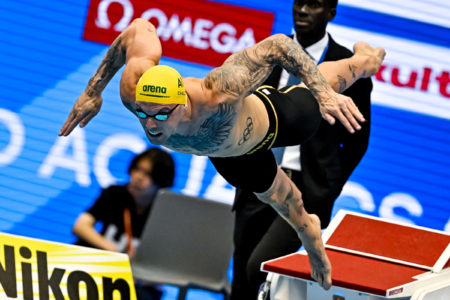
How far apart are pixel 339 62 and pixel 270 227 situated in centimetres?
111

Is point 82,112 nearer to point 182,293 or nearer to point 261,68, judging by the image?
point 261,68

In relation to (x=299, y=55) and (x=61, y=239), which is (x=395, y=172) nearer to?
(x=61, y=239)

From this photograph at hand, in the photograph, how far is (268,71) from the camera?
417 cm

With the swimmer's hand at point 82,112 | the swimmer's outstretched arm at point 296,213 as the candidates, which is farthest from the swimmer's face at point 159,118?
the swimmer's outstretched arm at point 296,213

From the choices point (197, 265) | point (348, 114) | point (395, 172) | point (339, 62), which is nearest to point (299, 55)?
point (348, 114)

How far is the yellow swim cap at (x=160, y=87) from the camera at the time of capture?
12.1ft

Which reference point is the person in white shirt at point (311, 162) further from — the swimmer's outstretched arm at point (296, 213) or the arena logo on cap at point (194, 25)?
the arena logo on cap at point (194, 25)

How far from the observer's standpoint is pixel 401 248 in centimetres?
478

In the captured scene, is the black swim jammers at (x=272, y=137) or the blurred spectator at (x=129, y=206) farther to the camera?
the blurred spectator at (x=129, y=206)

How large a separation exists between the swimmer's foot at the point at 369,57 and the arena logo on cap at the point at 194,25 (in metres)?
2.04

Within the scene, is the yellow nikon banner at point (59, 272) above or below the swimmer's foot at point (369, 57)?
below

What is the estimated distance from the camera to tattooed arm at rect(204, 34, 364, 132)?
12.7 ft

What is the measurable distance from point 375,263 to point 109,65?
171 centimetres

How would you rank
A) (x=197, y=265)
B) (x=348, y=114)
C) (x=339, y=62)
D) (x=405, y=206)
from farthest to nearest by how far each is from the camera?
(x=405, y=206)
(x=197, y=265)
(x=339, y=62)
(x=348, y=114)
